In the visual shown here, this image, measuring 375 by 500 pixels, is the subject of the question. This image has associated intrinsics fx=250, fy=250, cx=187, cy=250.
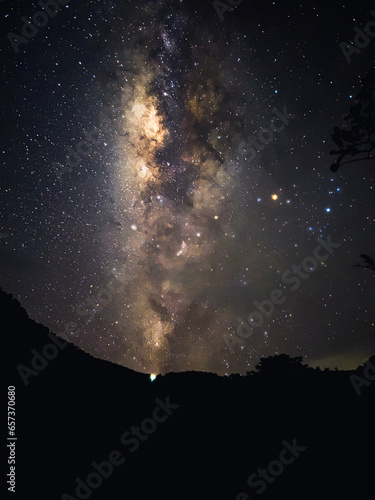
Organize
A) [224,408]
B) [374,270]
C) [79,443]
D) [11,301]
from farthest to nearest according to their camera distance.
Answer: [224,408] < [11,301] < [79,443] < [374,270]

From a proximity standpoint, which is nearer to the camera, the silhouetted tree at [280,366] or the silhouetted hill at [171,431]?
the silhouetted hill at [171,431]

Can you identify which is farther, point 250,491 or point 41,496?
point 250,491

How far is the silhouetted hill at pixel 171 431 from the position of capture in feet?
16.9

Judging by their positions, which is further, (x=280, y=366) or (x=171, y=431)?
(x=280, y=366)

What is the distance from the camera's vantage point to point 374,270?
420 cm

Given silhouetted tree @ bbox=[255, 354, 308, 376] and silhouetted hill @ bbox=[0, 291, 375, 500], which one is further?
silhouetted tree @ bbox=[255, 354, 308, 376]

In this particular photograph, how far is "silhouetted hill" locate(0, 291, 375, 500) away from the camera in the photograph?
5.14 metres

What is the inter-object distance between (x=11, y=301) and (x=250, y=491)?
743 centimetres

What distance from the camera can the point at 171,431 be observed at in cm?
712

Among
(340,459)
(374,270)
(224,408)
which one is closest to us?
(374,270)

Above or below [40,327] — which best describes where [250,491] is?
below

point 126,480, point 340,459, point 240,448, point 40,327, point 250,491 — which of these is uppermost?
point 40,327

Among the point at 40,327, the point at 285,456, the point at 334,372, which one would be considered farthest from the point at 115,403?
the point at 334,372

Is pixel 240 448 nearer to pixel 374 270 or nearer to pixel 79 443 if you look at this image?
pixel 79 443
